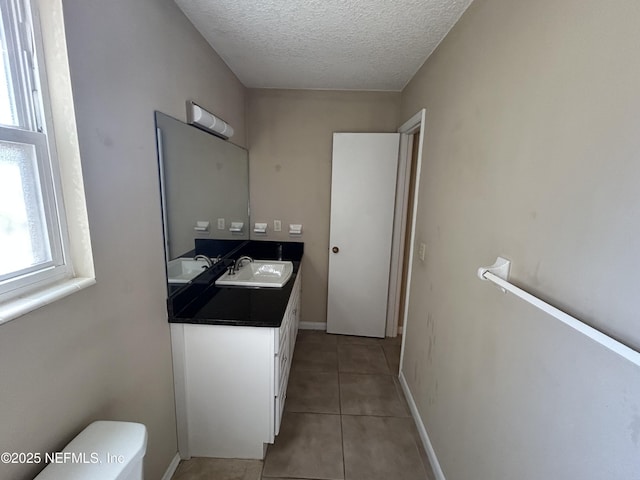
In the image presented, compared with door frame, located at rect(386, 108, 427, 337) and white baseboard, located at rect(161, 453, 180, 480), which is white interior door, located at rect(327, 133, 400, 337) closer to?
door frame, located at rect(386, 108, 427, 337)

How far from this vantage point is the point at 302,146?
2.85m

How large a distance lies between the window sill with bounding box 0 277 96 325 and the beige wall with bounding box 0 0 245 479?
3 centimetres

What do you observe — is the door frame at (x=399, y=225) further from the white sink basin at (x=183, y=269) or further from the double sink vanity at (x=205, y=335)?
the white sink basin at (x=183, y=269)

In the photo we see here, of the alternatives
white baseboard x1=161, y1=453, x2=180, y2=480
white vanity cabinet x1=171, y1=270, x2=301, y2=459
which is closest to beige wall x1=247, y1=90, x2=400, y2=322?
white vanity cabinet x1=171, y1=270, x2=301, y2=459

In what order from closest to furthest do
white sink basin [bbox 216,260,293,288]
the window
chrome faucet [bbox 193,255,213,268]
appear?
the window
chrome faucet [bbox 193,255,213,268]
white sink basin [bbox 216,260,293,288]

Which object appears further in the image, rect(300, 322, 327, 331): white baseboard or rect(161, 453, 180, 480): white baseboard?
rect(300, 322, 327, 331): white baseboard

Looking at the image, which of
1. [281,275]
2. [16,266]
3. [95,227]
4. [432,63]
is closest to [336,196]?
[281,275]

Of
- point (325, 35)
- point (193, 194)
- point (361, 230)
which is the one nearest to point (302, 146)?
point (361, 230)

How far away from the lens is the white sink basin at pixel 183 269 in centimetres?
146

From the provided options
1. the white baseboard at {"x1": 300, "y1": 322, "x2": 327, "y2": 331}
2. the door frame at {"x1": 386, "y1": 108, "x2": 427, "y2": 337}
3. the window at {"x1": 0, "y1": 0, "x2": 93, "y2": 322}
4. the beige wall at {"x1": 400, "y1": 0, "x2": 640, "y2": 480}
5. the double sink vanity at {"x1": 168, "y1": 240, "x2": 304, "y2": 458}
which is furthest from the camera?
the white baseboard at {"x1": 300, "y1": 322, "x2": 327, "y2": 331}

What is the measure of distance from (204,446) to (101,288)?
1.22 meters

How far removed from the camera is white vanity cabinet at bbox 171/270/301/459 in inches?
59.9

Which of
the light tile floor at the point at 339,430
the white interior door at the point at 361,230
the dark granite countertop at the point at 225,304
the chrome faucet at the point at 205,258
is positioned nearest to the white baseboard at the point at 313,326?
the white interior door at the point at 361,230

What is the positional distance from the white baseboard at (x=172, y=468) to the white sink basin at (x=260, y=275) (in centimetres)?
100
